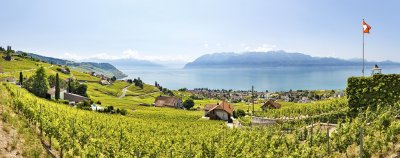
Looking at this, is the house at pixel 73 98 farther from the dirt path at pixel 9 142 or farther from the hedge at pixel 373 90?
the hedge at pixel 373 90

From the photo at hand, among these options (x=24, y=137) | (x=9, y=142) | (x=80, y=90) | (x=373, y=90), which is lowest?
(x=80, y=90)

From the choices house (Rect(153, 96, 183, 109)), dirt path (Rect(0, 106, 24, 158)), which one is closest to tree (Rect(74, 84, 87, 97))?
house (Rect(153, 96, 183, 109))

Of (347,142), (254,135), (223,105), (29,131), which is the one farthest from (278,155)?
(223,105)

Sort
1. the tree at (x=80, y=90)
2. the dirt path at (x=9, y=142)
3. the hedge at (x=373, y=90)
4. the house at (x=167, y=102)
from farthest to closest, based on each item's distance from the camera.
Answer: the house at (x=167, y=102), the tree at (x=80, y=90), the hedge at (x=373, y=90), the dirt path at (x=9, y=142)

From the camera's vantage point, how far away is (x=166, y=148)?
27.7 meters

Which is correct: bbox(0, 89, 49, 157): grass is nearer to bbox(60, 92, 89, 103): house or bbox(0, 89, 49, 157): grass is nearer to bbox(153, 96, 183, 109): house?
bbox(60, 92, 89, 103): house

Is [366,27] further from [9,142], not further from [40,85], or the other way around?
[40,85]

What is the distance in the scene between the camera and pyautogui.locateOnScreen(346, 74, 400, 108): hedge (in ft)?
85.5

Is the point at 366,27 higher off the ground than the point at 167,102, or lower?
higher

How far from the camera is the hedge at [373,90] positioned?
26062 millimetres

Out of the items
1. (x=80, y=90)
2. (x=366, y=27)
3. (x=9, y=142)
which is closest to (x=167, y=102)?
(x=80, y=90)

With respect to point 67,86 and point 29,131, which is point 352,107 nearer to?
point 29,131

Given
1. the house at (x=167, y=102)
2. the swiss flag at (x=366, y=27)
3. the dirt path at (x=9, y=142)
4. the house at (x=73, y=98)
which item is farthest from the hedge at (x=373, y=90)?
the house at (x=167, y=102)

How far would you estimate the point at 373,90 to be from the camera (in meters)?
27.1
